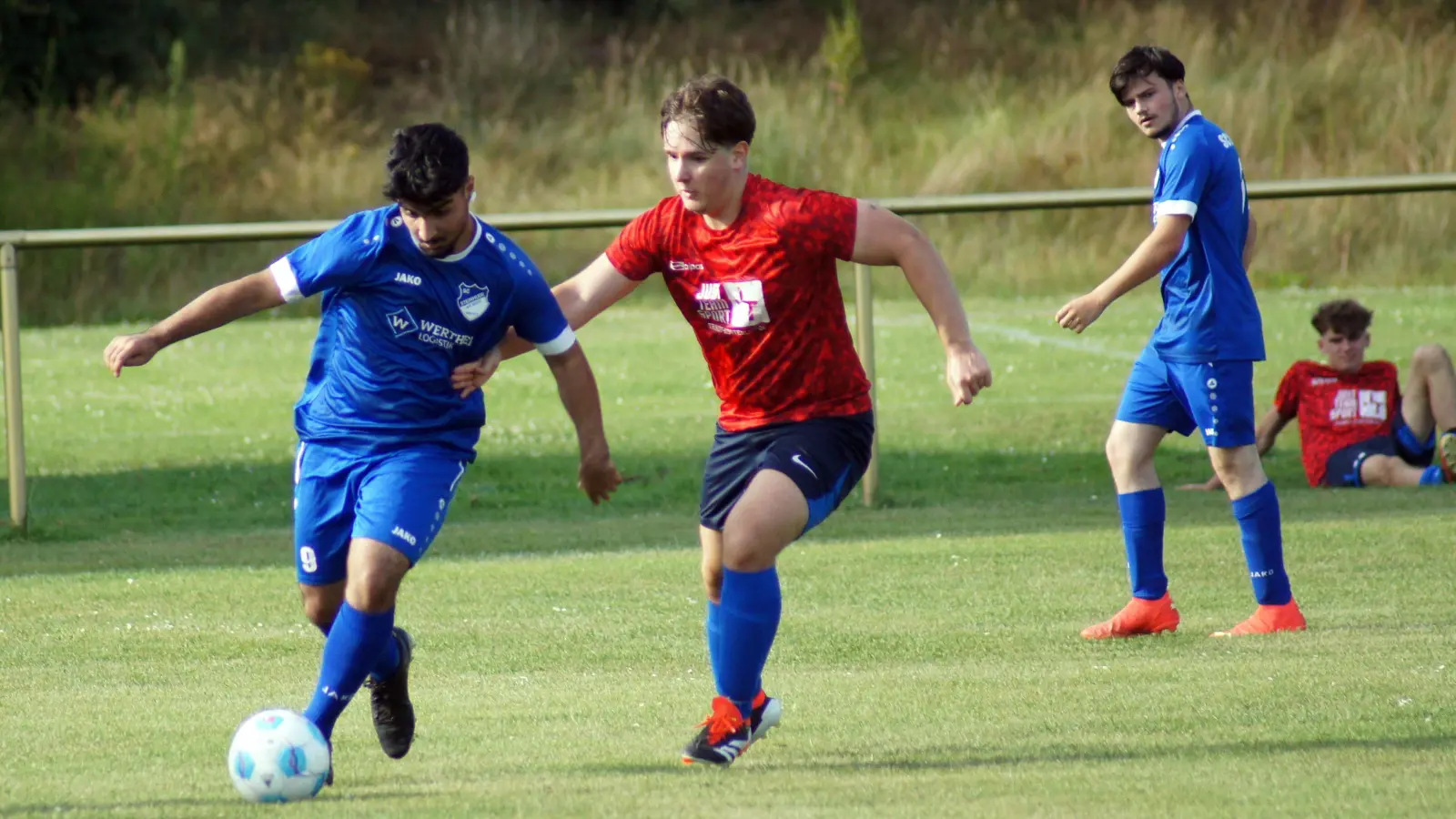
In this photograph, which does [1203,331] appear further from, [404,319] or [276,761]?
[276,761]

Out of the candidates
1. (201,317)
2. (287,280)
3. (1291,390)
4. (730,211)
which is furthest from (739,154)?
(1291,390)

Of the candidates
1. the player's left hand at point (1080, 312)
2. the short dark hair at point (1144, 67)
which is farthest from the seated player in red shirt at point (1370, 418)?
the player's left hand at point (1080, 312)

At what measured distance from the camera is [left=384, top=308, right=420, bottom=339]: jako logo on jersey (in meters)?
5.11

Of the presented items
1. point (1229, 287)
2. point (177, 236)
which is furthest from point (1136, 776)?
point (177, 236)

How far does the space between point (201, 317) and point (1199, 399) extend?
11.5 feet

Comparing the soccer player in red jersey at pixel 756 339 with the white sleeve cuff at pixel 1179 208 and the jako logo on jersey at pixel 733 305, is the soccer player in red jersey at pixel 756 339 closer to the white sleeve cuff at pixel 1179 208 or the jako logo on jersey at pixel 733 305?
the jako logo on jersey at pixel 733 305

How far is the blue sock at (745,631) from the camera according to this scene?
201 inches

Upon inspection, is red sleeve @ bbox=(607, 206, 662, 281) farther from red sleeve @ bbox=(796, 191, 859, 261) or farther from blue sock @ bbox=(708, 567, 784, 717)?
blue sock @ bbox=(708, 567, 784, 717)

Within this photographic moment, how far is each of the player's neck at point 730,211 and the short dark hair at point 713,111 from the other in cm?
13

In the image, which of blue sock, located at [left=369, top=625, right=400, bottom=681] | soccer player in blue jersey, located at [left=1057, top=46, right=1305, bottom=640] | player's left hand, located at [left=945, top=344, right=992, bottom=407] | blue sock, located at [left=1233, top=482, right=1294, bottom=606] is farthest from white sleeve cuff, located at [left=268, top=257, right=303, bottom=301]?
blue sock, located at [left=1233, top=482, right=1294, bottom=606]

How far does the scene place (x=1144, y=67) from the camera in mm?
6758

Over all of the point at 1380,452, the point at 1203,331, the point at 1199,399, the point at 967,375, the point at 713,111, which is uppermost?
the point at 713,111

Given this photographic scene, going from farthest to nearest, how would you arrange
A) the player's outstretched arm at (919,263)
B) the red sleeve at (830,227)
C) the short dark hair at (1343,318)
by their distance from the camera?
the short dark hair at (1343,318)
the red sleeve at (830,227)
the player's outstretched arm at (919,263)

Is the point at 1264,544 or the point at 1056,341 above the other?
the point at 1264,544
